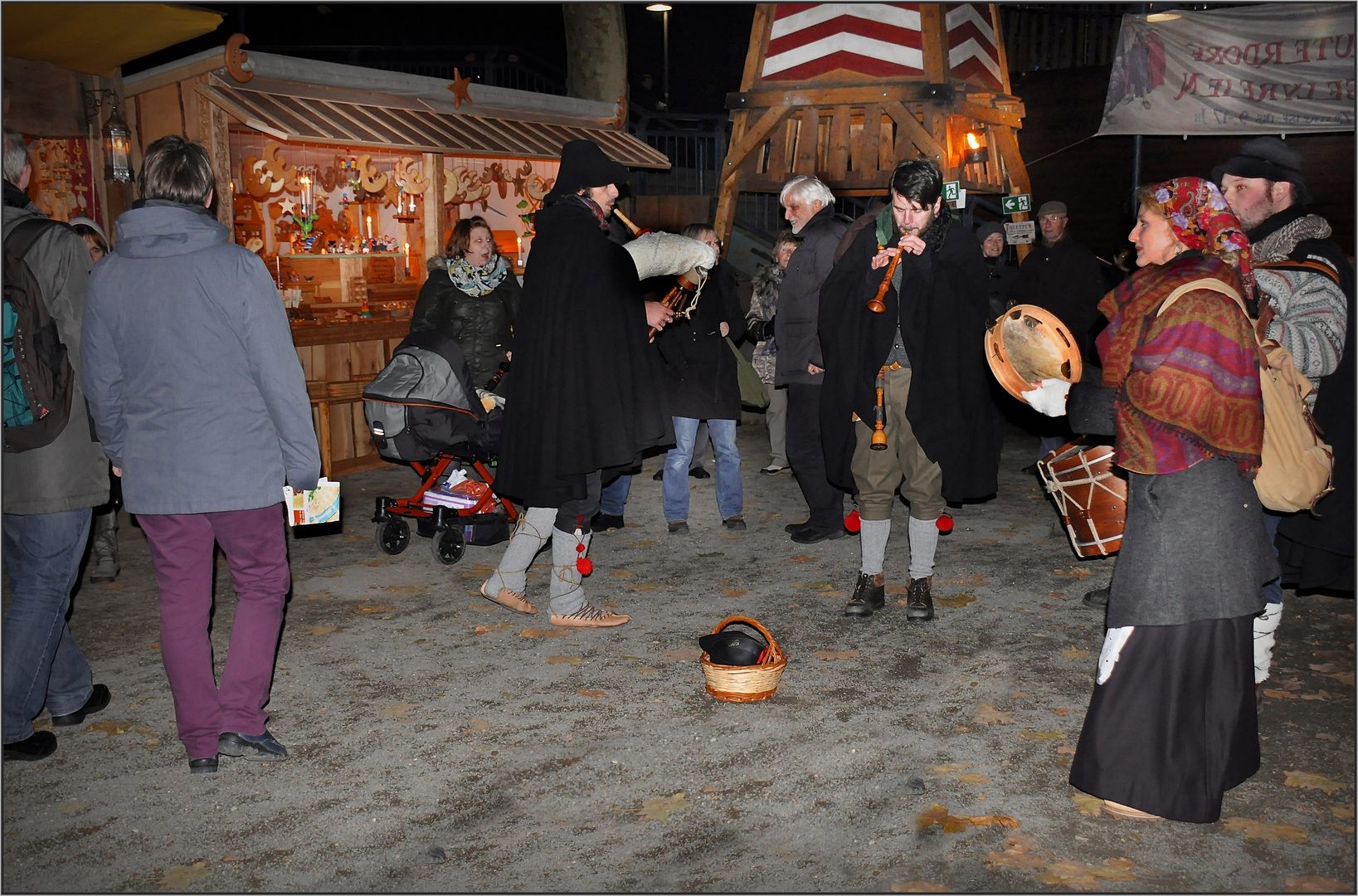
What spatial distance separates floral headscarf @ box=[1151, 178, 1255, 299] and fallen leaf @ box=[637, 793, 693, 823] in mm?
2668

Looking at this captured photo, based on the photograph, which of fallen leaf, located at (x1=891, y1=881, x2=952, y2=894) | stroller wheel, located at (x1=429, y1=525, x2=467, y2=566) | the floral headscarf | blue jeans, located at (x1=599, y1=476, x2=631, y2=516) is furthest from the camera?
blue jeans, located at (x1=599, y1=476, x2=631, y2=516)

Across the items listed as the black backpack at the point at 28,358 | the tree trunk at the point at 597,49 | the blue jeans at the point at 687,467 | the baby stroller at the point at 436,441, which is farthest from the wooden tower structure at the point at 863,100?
the black backpack at the point at 28,358

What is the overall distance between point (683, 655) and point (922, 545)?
1.48 metres

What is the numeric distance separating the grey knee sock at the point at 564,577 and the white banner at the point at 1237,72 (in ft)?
31.4

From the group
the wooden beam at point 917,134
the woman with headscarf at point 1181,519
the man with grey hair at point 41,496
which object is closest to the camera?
the woman with headscarf at point 1181,519

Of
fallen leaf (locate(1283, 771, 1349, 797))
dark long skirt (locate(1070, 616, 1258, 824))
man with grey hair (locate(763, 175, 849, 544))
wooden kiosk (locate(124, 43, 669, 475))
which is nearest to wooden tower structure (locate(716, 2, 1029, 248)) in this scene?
wooden kiosk (locate(124, 43, 669, 475))

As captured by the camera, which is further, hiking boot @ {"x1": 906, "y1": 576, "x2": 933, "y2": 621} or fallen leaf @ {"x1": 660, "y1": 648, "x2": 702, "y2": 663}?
hiking boot @ {"x1": 906, "y1": 576, "x2": 933, "y2": 621}

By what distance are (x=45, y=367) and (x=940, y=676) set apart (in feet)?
13.5

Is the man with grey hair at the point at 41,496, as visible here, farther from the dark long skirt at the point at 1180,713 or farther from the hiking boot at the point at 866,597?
the dark long skirt at the point at 1180,713

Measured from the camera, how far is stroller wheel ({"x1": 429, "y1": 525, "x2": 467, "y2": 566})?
277 inches

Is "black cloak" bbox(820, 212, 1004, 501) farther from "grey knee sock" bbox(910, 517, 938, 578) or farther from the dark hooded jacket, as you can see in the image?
"grey knee sock" bbox(910, 517, 938, 578)

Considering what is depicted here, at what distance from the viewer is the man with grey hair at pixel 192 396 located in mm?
3820

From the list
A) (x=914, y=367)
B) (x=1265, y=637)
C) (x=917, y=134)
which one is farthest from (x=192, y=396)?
(x=917, y=134)

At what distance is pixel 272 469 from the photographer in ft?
13.1
